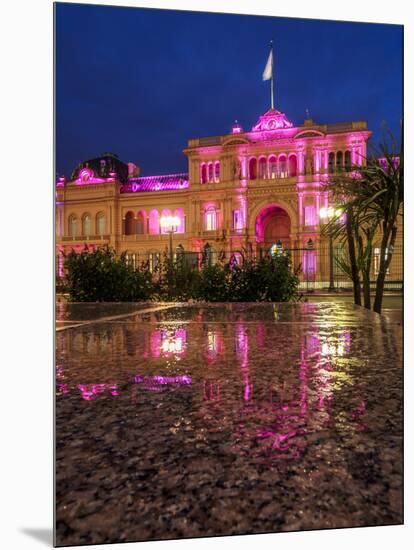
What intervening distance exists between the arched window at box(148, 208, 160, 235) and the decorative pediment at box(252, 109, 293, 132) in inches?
252

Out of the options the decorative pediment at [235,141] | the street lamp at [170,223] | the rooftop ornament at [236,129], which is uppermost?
the rooftop ornament at [236,129]

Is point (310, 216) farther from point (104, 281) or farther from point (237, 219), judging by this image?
point (104, 281)

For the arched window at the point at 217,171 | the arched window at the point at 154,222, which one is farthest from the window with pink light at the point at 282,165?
the arched window at the point at 154,222

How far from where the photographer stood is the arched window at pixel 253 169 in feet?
68.3

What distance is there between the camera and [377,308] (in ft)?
9.64

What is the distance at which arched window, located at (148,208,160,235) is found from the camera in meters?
22.9

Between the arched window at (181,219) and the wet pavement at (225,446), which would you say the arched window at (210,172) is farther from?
the wet pavement at (225,446)

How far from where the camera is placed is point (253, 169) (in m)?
21.0

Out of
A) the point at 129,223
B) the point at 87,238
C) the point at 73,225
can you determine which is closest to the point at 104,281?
the point at 87,238

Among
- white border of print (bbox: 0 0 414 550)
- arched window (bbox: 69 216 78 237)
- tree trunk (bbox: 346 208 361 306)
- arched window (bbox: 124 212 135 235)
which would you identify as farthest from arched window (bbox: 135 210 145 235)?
white border of print (bbox: 0 0 414 550)

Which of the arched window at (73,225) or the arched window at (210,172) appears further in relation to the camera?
the arched window at (73,225)

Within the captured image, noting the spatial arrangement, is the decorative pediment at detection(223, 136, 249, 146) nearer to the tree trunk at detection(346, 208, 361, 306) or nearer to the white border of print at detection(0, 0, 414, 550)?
the tree trunk at detection(346, 208, 361, 306)

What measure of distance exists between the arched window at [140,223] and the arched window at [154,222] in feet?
1.24

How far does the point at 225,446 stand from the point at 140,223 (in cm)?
2333
